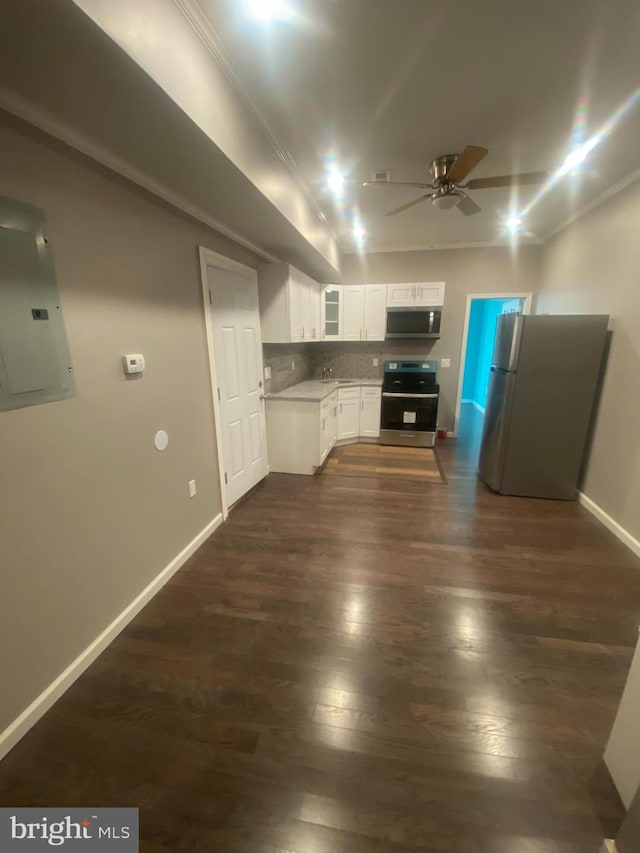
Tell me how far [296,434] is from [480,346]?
5646mm

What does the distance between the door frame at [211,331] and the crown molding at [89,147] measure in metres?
0.25

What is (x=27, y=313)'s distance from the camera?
1.26 m

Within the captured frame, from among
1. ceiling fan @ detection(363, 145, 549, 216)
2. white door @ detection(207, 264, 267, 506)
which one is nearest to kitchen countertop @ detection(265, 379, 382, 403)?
white door @ detection(207, 264, 267, 506)

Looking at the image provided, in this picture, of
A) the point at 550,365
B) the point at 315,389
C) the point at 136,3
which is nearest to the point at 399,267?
the point at 315,389

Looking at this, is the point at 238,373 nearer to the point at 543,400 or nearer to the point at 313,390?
the point at 313,390

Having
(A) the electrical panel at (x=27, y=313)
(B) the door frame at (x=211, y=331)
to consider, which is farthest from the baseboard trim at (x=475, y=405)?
(A) the electrical panel at (x=27, y=313)

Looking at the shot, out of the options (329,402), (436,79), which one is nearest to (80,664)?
(329,402)

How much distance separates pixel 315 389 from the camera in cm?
408

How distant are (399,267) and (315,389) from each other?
2.33m

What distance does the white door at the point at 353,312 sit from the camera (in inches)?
182

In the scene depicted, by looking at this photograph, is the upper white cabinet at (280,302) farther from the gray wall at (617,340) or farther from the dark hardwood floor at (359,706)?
the gray wall at (617,340)

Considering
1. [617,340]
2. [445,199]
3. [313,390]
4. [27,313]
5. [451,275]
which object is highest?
[445,199]

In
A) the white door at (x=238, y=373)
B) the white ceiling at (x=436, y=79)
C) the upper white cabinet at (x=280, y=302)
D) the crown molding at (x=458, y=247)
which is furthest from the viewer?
the crown molding at (x=458, y=247)

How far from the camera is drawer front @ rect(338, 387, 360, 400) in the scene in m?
4.57
